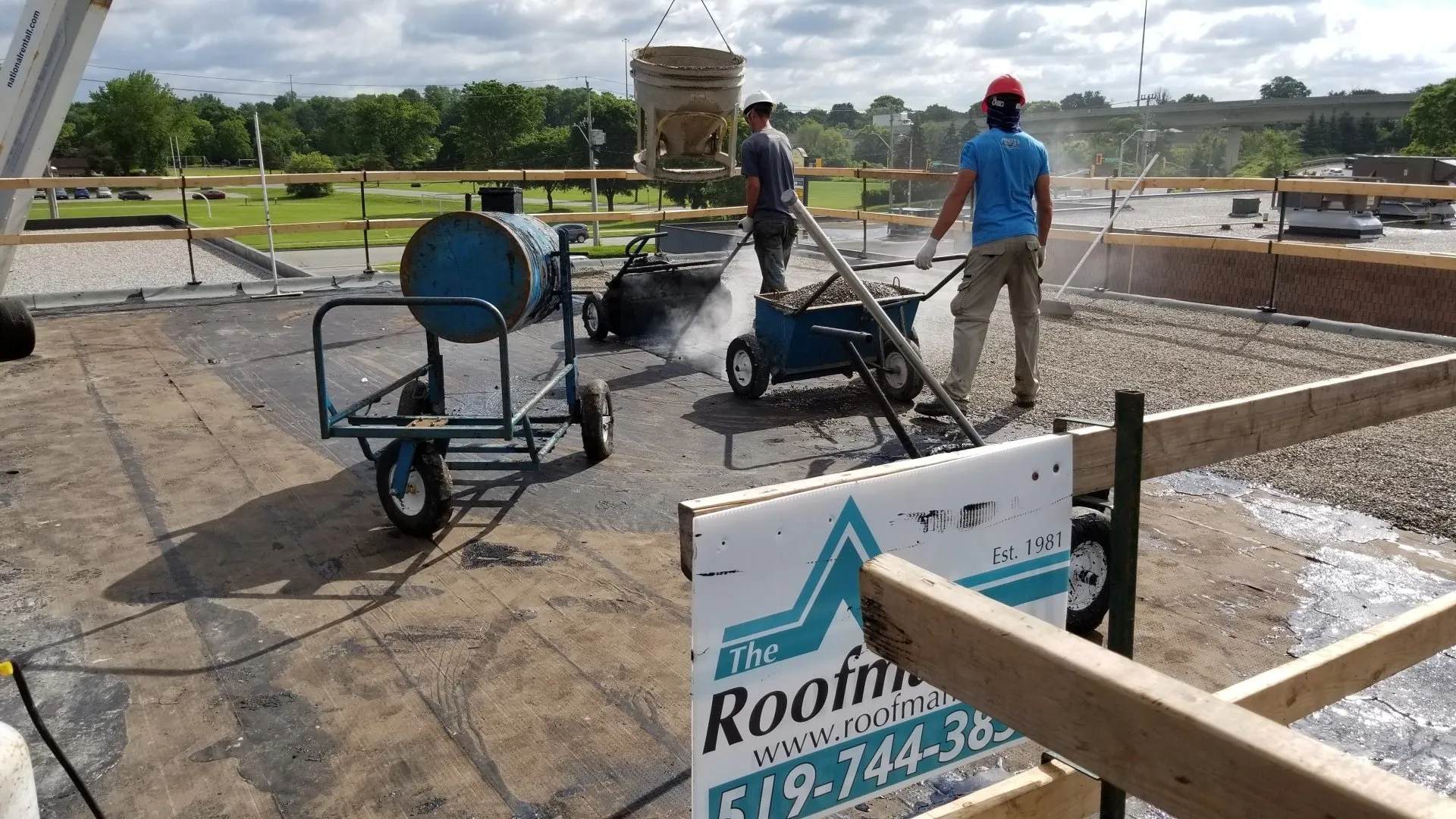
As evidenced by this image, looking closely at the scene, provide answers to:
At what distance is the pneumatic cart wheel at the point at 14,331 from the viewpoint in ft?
29.7

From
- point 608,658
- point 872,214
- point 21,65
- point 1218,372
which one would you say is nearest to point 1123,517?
point 608,658

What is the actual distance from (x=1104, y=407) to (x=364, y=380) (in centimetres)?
580

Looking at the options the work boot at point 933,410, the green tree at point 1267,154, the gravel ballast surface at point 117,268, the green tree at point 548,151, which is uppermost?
the green tree at point 548,151

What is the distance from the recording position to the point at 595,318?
10359 mm

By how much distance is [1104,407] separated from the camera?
743cm

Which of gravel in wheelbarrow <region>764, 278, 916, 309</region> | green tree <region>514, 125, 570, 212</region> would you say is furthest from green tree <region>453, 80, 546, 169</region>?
gravel in wheelbarrow <region>764, 278, 916, 309</region>

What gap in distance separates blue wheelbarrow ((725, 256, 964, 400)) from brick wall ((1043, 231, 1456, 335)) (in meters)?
5.50

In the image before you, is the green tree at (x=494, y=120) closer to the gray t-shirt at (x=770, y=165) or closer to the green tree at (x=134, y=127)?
the green tree at (x=134, y=127)

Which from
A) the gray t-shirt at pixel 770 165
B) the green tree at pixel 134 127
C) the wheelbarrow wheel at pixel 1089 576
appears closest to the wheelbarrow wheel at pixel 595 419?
the gray t-shirt at pixel 770 165

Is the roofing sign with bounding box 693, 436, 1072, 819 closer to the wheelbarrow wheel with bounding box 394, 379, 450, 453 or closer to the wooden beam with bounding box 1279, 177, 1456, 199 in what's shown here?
the wheelbarrow wheel with bounding box 394, 379, 450, 453

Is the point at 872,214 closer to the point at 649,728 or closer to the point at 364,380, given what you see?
the point at 364,380

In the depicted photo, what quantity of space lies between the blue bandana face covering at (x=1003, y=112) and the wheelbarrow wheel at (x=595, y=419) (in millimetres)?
3172

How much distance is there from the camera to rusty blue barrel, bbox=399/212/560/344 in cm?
569

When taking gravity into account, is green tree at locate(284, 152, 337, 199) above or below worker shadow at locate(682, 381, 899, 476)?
above
